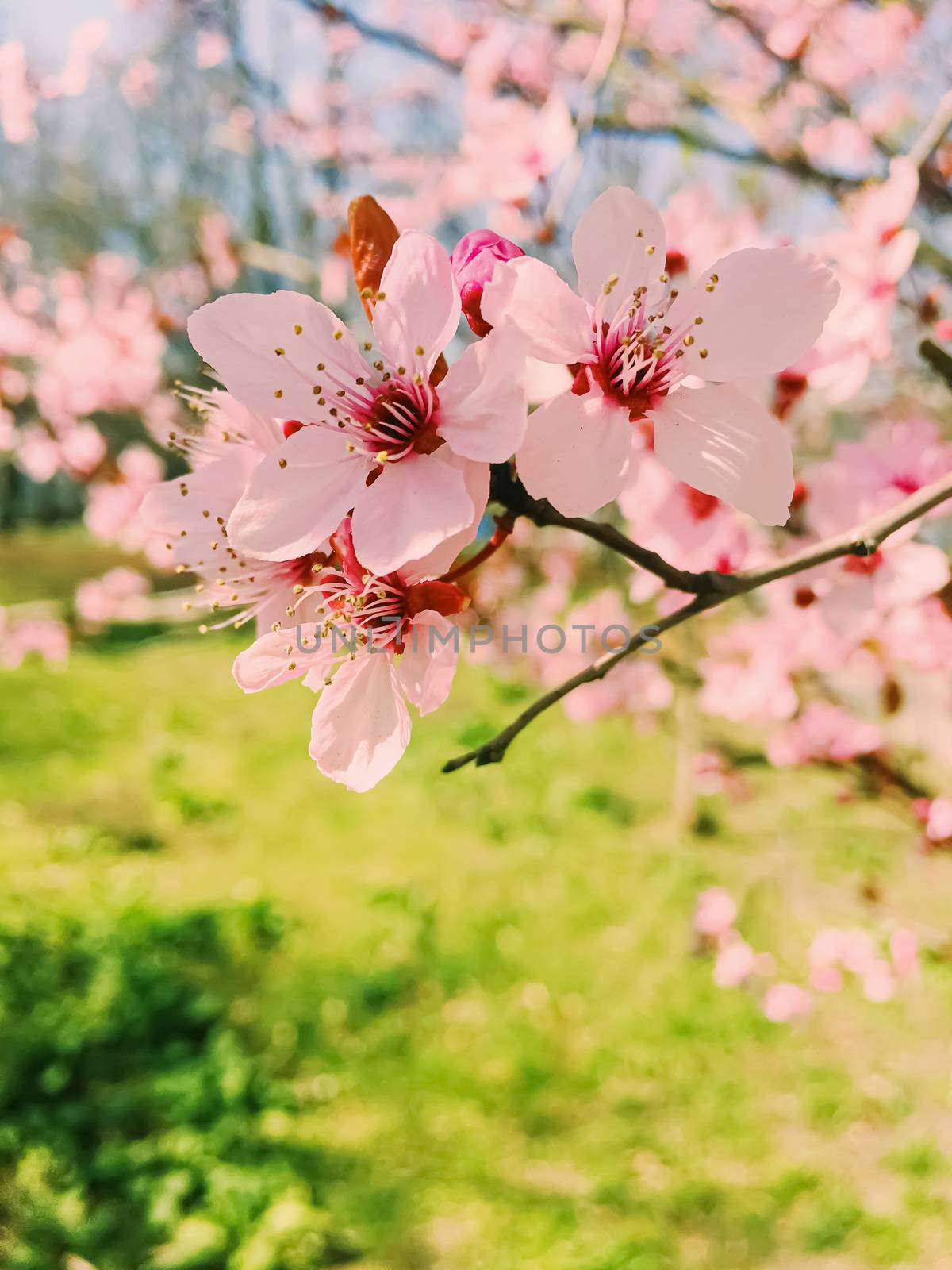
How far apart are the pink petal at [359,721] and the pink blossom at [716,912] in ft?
9.38

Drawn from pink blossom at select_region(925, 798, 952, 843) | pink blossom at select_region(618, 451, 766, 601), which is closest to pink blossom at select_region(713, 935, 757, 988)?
pink blossom at select_region(925, 798, 952, 843)

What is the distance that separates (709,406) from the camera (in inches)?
23.9

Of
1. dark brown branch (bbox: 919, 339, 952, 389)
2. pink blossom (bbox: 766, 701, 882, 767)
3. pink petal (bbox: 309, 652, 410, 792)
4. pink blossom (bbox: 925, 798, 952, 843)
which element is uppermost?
dark brown branch (bbox: 919, 339, 952, 389)

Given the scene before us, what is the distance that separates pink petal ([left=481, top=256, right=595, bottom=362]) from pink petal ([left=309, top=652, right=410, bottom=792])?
0.25 m

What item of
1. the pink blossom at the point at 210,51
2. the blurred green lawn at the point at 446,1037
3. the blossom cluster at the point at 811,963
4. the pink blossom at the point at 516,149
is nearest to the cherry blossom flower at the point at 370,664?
the pink blossom at the point at 516,149

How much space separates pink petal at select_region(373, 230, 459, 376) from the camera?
558 mm

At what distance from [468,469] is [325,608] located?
19cm

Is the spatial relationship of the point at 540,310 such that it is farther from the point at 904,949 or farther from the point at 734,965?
the point at 734,965

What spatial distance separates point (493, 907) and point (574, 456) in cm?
327

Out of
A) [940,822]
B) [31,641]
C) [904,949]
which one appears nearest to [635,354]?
[940,822]

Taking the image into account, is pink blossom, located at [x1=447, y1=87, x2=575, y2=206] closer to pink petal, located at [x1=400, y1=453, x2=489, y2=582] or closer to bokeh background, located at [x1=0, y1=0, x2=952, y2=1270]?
bokeh background, located at [x1=0, y1=0, x2=952, y2=1270]

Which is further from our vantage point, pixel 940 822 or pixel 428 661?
pixel 940 822

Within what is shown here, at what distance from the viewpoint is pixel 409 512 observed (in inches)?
21.9

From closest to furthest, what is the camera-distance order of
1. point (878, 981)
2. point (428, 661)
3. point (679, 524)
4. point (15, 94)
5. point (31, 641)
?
point (428, 661), point (679, 524), point (878, 981), point (15, 94), point (31, 641)
